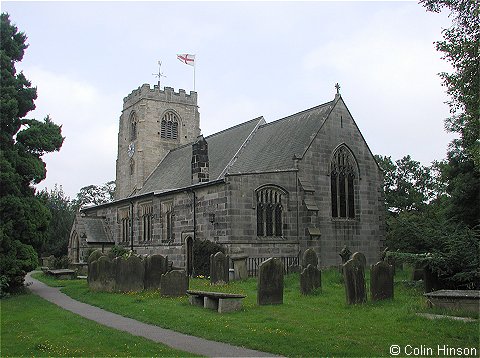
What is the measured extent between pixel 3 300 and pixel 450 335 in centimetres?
1435

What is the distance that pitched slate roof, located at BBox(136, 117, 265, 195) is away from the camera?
30594 millimetres

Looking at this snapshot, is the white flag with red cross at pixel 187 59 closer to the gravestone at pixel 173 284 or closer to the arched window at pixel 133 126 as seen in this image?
the arched window at pixel 133 126

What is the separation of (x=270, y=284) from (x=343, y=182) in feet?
47.0

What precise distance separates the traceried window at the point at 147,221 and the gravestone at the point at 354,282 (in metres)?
20.4

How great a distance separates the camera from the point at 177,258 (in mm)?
28125

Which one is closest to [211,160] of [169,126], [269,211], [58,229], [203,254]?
[269,211]

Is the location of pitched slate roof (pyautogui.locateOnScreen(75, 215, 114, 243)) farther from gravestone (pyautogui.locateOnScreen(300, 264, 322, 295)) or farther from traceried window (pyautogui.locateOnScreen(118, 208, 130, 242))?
gravestone (pyautogui.locateOnScreen(300, 264, 322, 295))

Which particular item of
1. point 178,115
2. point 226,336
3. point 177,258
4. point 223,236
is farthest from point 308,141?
point 178,115

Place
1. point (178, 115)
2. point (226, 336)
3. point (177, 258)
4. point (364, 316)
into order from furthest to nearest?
1. point (178, 115)
2. point (177, 258)
3. point (364, 316)
4. point (226, 336)

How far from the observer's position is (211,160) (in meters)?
32.1

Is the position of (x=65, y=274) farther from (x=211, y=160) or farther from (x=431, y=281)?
(x=431, y=281)

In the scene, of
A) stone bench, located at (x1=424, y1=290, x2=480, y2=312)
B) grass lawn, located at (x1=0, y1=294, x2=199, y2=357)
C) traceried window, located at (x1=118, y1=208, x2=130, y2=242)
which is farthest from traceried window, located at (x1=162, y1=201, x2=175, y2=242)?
stone bench, located at (x1=424, y1=290, x2=480, y2=312)

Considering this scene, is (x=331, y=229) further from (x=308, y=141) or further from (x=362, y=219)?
(x=308, y=141)

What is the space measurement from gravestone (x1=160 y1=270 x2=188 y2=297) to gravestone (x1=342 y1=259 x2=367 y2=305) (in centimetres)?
574
